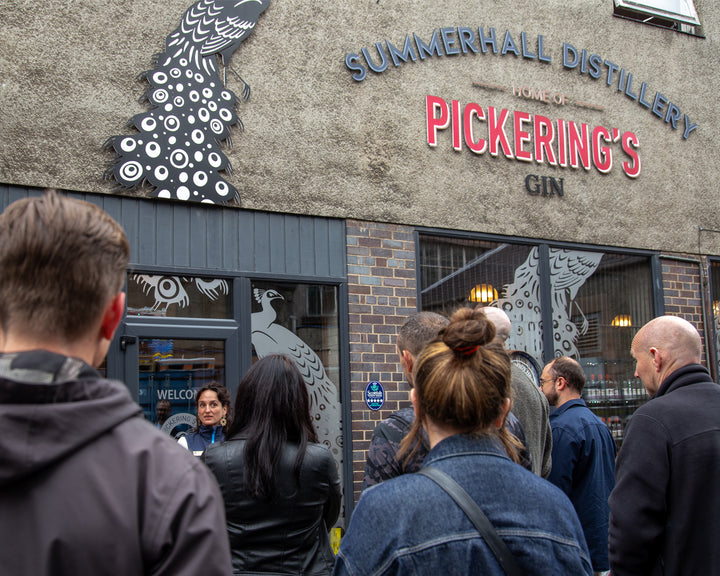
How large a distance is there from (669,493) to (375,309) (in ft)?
13.1

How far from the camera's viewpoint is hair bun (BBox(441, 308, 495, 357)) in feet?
6.52

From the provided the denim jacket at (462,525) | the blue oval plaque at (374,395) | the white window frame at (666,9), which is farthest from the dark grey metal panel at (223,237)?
the white window frame at (666,9)

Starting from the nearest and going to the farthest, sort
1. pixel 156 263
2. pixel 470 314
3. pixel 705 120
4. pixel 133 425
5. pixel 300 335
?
pixel 133 425 < pixel 470 314 < pixel 156 263 < pixel 300 335 < pixel 705 120

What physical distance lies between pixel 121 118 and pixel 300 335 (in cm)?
233

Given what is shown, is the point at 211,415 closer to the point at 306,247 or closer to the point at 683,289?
the point at 306,247

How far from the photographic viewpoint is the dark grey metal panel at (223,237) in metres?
5.99

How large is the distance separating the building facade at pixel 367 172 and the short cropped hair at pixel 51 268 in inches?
179

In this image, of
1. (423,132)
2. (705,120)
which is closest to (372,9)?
(423,132)

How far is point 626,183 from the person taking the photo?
853 cm

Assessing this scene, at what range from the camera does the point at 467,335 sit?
78.2 inches

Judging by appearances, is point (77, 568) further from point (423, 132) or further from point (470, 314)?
point (423, 132)

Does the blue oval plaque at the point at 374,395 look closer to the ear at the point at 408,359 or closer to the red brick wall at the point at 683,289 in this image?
the ear at the point at 408,359

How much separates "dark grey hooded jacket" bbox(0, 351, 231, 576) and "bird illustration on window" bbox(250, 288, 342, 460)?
5.00 metres

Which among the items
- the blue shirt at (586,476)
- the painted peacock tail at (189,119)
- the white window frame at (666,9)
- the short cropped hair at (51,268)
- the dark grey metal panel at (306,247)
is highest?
the white window frame at (666,9)
